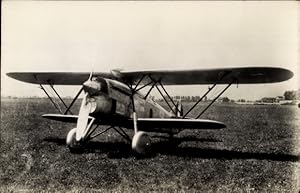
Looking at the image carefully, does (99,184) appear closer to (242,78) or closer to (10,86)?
(242,78)

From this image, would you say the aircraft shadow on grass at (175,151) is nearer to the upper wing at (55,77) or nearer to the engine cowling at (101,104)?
the engine cowling at (101,104)

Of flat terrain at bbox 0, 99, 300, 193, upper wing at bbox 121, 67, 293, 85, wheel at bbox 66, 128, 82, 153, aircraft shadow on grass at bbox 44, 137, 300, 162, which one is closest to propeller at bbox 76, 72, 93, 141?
flat terrain at bbox 0, 99, 300, 193

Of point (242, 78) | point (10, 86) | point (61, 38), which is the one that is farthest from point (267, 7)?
point (10, 86)

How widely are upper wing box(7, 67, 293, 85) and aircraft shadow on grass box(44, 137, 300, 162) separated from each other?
57.6 inches

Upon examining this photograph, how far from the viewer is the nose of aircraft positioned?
21.5 feet

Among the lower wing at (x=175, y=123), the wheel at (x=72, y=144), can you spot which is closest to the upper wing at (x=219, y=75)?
the lower wing at (x=175, y=123)

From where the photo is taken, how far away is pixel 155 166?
6.09 meters

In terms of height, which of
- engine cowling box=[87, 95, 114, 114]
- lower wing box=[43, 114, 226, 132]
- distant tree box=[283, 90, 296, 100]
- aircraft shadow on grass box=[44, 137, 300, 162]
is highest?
distant tree box=[283, 90, 296, 100]

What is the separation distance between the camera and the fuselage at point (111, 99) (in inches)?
265

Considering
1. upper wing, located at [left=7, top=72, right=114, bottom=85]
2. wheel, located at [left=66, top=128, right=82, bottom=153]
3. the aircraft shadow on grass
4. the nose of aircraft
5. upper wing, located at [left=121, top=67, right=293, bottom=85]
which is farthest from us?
upper wing, located at [left=7, top=72, right=114, bottom=85]

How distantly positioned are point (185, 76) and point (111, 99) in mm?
1717

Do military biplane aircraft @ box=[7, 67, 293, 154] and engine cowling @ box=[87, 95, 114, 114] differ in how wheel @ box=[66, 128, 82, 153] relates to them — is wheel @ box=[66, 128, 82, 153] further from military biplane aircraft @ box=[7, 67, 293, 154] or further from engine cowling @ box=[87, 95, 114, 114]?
engine cowling @ box=[87, 95, 114, 114]

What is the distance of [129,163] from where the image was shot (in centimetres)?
629

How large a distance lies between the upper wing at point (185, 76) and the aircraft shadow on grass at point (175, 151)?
1.46 metres
